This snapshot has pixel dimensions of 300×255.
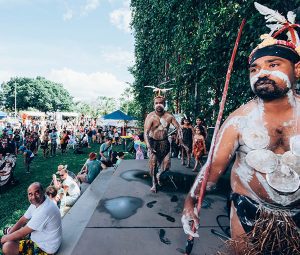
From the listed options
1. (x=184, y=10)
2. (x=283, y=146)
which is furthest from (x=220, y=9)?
(x=283, y=146)

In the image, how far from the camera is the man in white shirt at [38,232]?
12.4ft

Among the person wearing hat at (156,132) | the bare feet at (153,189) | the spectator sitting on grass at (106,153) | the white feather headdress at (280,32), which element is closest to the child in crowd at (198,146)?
the person wearing hat at (156,132)

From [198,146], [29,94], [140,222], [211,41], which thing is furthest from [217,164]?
[29,94]

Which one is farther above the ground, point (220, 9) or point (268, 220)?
point (220, 9)

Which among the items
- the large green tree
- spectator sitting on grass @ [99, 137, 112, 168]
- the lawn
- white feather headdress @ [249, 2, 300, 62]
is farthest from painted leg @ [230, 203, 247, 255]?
the large green tree

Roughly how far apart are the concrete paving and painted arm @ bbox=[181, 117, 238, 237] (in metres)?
1.35

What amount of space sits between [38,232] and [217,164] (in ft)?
9.86

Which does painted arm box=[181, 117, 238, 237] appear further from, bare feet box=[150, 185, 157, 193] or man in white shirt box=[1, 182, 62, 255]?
bare feet box=[150, 185, 157, 193]

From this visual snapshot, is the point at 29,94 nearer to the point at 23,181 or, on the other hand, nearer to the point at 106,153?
the point at 23,181

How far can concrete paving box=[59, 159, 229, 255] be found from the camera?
3543 mm

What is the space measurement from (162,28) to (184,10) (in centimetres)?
390

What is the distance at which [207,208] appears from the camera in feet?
16.2

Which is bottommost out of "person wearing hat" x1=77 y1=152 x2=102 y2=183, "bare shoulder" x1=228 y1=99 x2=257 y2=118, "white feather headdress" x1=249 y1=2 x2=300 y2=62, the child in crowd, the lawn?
the lawn

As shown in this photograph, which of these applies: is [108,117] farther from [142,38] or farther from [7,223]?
[7,223]
